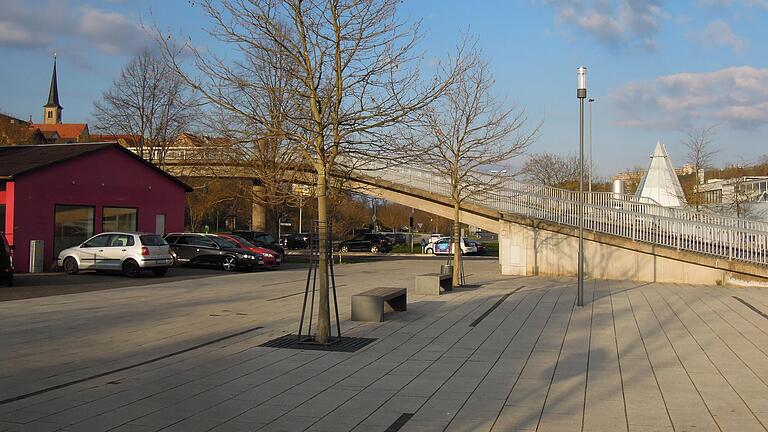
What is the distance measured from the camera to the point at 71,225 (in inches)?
1000

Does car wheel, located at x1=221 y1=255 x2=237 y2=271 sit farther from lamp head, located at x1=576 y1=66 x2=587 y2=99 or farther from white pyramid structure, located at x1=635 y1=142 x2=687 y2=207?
white pyramid structure, located at x1=635 y1=142 x2=687 y2=207

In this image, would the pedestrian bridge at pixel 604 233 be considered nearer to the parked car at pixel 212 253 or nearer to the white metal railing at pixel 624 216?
the white metal railing at pixel 624 216

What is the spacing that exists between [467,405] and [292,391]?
1938 millimetres

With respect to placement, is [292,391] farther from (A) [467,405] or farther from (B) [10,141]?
(B) [10,141]

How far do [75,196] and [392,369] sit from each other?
803 inches

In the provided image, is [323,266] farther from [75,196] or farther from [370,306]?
[75,196]

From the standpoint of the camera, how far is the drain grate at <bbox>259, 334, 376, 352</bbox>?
33.2 ft

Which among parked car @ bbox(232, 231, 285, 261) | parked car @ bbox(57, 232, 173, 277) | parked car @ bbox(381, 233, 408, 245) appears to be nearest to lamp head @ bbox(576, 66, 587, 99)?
parked car @ bbox(57, 232, 173, 277)

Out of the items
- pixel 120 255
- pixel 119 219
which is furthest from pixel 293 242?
pixel 120 255

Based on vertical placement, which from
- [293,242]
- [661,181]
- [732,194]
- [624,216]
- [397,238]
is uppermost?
[661,181]

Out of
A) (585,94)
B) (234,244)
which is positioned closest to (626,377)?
(585,94)

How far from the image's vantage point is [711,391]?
305 inches

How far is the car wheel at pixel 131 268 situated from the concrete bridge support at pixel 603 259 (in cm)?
1382

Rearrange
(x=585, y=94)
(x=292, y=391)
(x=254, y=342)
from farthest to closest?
(x=585, y=94), (x=254, y=342), (x=292, y=391)
